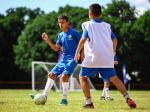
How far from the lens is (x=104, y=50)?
10305 mm

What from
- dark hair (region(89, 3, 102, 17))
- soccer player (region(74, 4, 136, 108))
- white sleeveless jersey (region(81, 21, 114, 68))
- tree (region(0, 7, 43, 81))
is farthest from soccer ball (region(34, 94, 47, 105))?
tree (region(0, 7, 43, 81))

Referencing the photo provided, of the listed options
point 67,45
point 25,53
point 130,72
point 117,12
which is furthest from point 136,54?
point 67,45

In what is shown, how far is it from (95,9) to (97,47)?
0.80 metres

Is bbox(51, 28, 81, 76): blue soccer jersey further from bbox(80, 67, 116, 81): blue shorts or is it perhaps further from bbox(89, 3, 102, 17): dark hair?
bbox(89, 3, 102, 17): dark hair

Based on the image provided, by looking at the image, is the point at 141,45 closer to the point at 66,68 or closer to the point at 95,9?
the point at 66,68

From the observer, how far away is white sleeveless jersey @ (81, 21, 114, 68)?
10.3 m

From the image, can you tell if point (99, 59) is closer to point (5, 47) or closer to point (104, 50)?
point (104, 50)

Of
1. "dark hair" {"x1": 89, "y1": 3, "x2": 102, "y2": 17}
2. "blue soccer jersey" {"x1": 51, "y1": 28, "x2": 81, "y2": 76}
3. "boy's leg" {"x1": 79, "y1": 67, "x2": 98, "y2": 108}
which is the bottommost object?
"boy's leg" {"x1": 79, "y1": 67, "x2": 98, "y2": 108}

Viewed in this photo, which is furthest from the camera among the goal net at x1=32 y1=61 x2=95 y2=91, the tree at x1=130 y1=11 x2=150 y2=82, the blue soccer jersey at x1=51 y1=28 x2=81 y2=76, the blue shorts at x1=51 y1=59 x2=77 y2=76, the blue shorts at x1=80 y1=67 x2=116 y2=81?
the tree at x1=130 y1=11 x2=150 y2=82

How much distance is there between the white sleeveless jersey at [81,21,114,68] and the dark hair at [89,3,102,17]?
194 millimetres

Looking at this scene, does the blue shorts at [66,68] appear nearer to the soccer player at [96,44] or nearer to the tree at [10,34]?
the soccer player at [96,44]

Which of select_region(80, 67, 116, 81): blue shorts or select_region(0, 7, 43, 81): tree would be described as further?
select_region(0, 7, 43, 81): tree

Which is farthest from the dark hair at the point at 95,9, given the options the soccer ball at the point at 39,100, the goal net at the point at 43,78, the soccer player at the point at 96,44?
the goal net at the point at 43,78

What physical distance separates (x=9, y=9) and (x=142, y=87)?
97.8 feet
